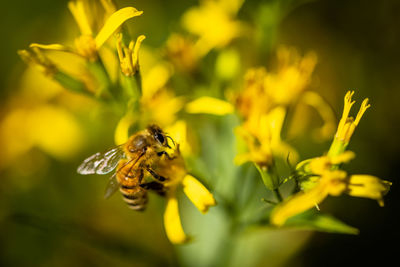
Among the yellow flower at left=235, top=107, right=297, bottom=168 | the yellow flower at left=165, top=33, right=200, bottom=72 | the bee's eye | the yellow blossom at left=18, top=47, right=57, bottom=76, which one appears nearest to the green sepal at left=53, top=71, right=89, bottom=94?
the yellow blossom at left=18, top=47, right=57, bottom=76

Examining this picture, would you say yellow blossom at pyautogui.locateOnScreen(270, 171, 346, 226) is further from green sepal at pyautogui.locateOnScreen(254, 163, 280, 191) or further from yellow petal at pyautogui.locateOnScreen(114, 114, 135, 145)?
yellow petal at pyautogui.locateOnScreen(114, 114, 135, 145)

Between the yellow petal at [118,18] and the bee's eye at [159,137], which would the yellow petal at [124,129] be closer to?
the bee's eye at [159,137]

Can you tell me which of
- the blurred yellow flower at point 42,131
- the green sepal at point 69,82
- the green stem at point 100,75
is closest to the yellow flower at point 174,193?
the green stem at point 100,75

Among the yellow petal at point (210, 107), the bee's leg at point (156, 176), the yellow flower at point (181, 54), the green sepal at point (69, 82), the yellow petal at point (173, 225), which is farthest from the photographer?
the yellow flower at point (181, 54)

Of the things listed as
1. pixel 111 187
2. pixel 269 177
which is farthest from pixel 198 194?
pixel 111 187

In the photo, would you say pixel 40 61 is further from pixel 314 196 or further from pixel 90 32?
pixel 314 196

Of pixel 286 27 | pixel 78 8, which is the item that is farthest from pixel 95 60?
pixel 286 27
